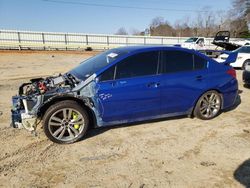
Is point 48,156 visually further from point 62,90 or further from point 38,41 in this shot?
point 38,41

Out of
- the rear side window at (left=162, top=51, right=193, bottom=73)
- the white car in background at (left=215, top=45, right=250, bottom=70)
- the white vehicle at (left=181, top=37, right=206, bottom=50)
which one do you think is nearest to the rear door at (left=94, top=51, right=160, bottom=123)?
the rear side window at (left=162, top=51, right=193, bottom=73)

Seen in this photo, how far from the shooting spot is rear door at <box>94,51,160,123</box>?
4438mm

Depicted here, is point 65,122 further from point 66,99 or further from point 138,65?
point 138,65

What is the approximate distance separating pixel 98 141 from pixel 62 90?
109 centimetres

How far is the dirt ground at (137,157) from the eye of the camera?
3.35m

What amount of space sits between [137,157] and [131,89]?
123cm

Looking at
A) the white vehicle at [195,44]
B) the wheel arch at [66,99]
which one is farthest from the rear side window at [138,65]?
the white vehicle at [195,44]

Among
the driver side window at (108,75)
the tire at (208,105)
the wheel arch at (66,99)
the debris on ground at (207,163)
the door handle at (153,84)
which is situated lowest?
the debris on ground at (207,163)

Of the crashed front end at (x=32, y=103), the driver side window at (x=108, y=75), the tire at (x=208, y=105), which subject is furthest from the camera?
the tire at (x=208, y=105)

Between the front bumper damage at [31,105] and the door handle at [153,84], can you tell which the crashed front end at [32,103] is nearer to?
the front bumper damage at [31,105]

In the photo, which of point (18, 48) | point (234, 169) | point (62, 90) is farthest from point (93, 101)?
point (18, 48)

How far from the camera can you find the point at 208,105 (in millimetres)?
5555

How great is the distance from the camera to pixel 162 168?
364 cm

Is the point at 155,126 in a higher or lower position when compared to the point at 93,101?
lower
